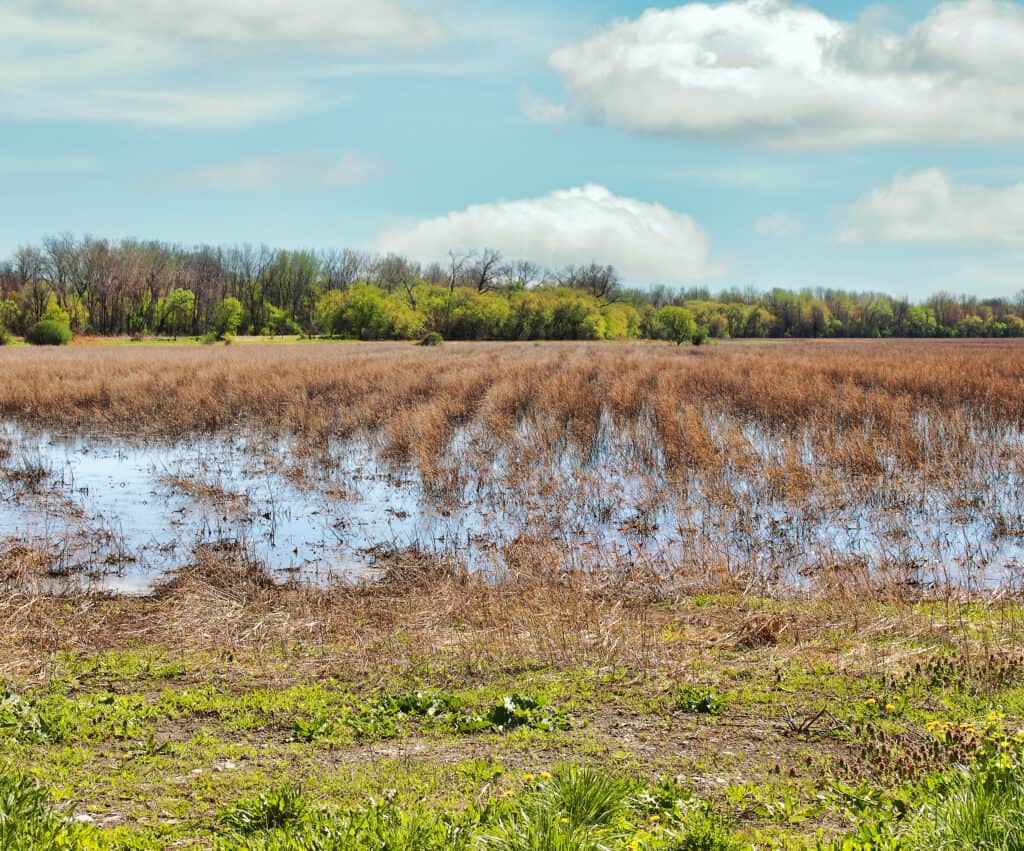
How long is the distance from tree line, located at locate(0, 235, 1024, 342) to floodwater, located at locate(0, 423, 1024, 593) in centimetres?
5763

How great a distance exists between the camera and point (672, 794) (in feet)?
14.0

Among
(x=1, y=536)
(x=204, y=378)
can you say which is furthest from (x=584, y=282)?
(x=1, y=536)

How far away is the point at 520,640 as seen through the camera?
717cm

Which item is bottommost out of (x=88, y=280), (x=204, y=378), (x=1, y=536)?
(x=1, y=536)

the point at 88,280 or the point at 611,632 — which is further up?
the point at 88,280

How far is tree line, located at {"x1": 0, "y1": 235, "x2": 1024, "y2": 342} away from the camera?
314 feet

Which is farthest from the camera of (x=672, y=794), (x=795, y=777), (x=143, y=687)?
(x=143, y=687)

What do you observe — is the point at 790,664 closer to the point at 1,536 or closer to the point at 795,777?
the point at 795,777

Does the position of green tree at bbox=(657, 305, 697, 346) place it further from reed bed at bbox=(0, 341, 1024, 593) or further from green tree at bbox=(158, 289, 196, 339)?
green tree at bbox=(158, 289, 196, 339)

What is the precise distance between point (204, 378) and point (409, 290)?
98758 mm

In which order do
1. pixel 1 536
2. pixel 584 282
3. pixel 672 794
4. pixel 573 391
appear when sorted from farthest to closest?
pixel 584 282, pixel 573 391, pixel 1 536, pixel 672 794

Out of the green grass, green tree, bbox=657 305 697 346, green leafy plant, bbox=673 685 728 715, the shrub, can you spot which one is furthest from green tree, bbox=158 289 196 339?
green leafy plant, bbox=673 685 728 715

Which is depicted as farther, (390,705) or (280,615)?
(280,615)

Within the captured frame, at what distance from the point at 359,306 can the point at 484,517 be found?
285ft
